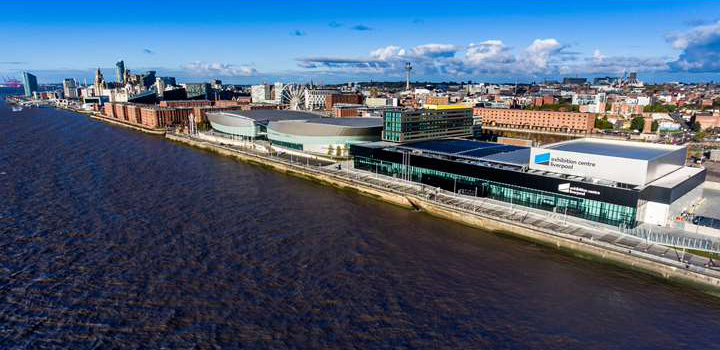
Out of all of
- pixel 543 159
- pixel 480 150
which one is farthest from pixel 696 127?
pixel 543 159

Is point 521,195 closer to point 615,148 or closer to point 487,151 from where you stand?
point 487,151

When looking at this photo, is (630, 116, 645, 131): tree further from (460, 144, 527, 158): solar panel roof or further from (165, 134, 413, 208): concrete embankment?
(165, 134, 413, 208): concrete embankment

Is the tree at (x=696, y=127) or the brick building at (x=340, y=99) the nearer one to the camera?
the tree at (x=696, y=127)

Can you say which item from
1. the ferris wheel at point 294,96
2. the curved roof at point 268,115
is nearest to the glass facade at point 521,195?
the curved roof at point 268,115

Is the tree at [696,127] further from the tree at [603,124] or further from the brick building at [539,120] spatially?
Result: the brick building at [539,120]

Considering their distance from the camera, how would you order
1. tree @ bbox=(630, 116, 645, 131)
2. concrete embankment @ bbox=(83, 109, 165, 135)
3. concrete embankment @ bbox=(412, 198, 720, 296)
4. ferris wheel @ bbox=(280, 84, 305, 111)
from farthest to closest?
ferris wheel @ bbox=(280, 84, 305, 111) → tree @ bbox=(630, 116, 645, 131) → concrete embankment @ bbox=(83, 109, 165, 135) → concrete embankment @ bbox=(412, 198, 720, 296)

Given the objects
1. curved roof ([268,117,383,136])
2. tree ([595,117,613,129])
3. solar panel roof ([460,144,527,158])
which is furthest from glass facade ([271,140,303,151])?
tree ([595,117,613,129])

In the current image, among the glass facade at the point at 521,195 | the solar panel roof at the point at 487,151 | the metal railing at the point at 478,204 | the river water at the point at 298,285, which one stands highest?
the solar panel roof at the point at 487,151
